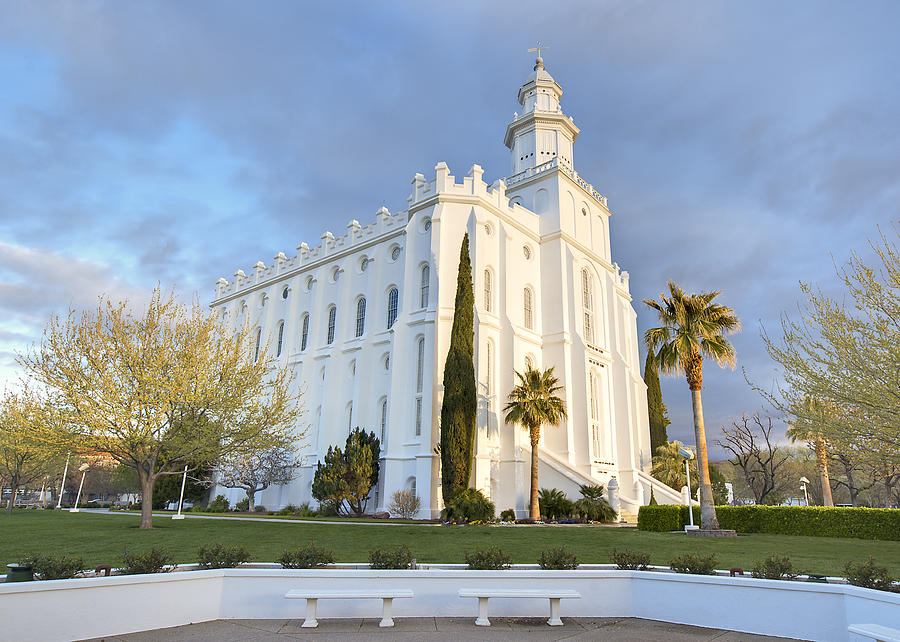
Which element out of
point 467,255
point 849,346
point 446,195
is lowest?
point 849,346

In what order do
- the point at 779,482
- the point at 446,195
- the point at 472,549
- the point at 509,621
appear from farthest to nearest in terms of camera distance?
the point at 779,482
the point at 446,195
the point at 472,549
the point at 509,621

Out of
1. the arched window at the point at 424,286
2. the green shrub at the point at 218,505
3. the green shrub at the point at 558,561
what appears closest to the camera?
the green shrub at the point at 558,561

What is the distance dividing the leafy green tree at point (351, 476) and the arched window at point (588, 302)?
→ 15.1m

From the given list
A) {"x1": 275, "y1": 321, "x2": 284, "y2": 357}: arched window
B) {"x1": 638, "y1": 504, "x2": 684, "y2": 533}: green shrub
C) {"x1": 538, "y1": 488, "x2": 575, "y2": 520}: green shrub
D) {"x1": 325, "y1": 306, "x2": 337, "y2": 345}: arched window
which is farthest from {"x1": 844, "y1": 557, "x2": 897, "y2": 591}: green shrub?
{"x1": 275, "y1": 321, "x2": 284, "y2": 357}: arched window

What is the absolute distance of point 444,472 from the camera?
84.0 feet

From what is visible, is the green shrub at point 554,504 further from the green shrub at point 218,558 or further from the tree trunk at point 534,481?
the green shrub at point 218,558

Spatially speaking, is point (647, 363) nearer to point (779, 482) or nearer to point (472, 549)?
point (779, 482)

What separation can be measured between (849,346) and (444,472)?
1743 centimetres

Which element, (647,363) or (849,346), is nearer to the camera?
(849,346)

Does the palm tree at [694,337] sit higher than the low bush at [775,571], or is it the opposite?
the palm tree at [694,337]

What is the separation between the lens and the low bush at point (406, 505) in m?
26.7

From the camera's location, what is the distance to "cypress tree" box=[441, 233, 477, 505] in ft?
83.5

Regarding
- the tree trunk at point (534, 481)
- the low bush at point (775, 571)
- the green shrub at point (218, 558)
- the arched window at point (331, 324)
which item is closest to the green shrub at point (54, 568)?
the green shrub at point (218, 558)

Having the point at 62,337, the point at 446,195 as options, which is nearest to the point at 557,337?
the point at 446,195
